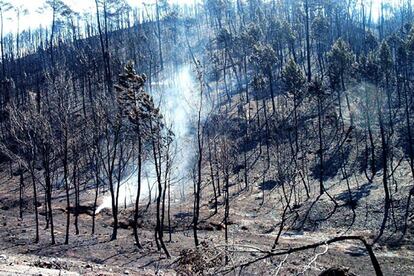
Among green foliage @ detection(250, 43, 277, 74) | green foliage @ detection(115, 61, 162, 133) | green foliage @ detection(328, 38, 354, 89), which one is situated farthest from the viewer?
green foliage @ detection(250, 43, 277, 74)

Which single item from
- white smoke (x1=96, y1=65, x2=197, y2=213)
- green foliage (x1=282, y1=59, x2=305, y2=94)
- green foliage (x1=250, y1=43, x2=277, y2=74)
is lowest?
white smoke (x1=96, y1=65, x2=197, y2=213)

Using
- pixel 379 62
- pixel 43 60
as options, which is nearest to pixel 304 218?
pixel 379 62

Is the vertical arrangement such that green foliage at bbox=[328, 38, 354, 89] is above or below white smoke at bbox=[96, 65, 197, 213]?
above

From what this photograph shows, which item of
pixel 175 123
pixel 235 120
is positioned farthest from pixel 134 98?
pixel 175 123

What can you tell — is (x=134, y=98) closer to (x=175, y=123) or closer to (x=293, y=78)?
(x=293, y=78)

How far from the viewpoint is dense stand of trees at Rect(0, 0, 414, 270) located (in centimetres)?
2838

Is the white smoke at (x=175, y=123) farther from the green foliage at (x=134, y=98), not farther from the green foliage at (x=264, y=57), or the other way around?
the green foliage at (x=264, y=57)

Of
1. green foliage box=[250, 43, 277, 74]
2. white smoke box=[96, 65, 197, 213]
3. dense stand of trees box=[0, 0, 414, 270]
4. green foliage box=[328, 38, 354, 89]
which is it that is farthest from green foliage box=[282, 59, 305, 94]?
white smoke box=[96, 65, 197, 213]

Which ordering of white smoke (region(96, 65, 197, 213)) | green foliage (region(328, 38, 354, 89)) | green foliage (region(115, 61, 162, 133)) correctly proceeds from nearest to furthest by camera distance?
green foliage (region(115, 61, 162, 133)) < white smoke (region(96, 65, 197, 213)) < green foliage (region(328, 38, 354, 89))

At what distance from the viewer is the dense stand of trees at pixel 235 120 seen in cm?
2838

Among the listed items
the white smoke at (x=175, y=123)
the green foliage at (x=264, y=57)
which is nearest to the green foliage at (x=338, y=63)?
the green foliage at (x=264, y=57)

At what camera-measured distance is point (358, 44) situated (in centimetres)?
9175

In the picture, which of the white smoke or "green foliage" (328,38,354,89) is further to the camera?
"green foliage" (328,38,354,89)

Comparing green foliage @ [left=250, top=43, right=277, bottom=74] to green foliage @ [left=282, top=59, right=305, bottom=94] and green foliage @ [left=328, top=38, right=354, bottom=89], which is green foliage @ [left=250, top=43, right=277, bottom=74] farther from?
Answer: green foliage @ [left=328, top=38, right=354, bottom=89]
